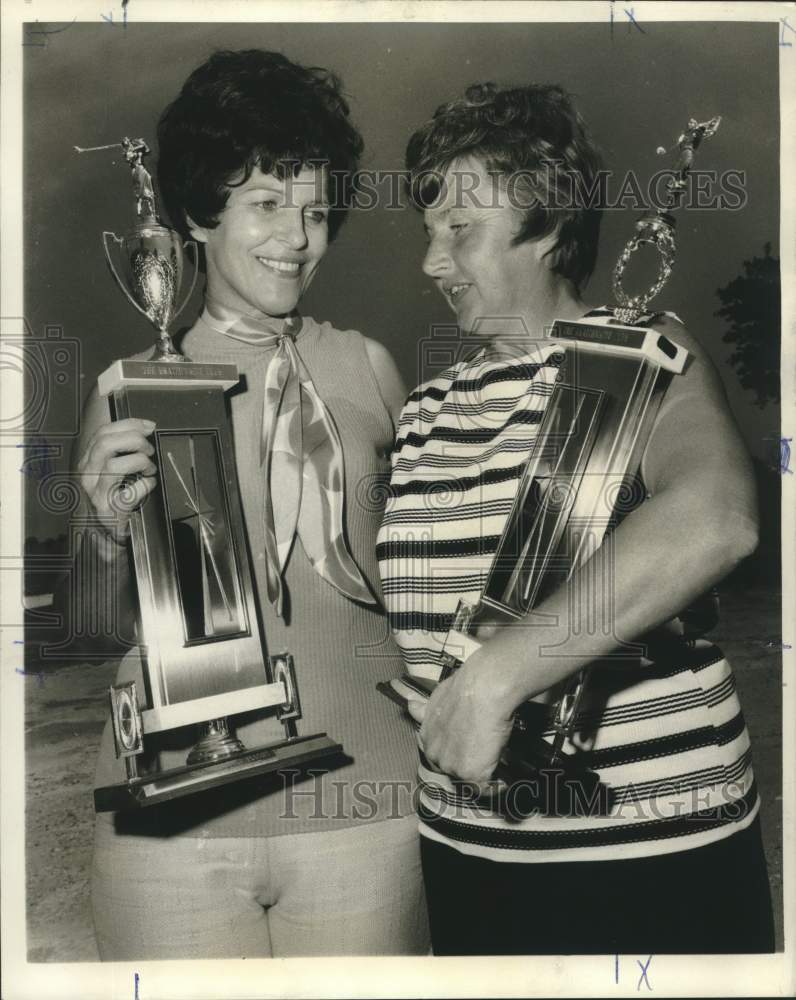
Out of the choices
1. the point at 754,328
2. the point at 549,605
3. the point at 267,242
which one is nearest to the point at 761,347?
the point at 754,328

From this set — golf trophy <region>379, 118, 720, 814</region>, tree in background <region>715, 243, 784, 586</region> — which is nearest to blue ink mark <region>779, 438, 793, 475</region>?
tree in background <region>715, 243, 784, 586</region>

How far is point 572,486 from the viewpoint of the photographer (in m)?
1.23

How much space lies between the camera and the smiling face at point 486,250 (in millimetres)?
1313

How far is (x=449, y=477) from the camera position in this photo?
4.31 feet

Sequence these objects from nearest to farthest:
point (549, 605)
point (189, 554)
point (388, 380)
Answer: point (549, 605), point (189, 554), point (388, 380)

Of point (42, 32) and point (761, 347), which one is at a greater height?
point (42, 32)

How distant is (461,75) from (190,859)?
1.28 m

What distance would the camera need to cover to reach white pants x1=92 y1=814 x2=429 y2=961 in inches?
51.3

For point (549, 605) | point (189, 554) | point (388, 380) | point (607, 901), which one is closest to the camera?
point (549, 605)

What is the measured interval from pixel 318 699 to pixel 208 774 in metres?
0.20

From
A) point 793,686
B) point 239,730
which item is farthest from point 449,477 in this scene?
point 793,686

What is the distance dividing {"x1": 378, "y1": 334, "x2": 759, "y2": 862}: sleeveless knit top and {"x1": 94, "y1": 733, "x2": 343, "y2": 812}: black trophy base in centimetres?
19

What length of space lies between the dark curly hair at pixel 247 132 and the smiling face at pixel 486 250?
20 cm

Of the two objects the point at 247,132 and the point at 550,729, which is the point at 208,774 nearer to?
the point at 550,729
